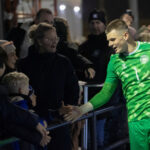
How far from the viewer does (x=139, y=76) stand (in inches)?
158

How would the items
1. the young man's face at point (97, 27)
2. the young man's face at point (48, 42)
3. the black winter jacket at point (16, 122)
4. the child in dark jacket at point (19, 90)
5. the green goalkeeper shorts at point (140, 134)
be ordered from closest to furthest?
the black winter jacket at point (16, 122)
the child in dark jacket at point (19, 90)
the green goalkeeper shorts at point (140, 134)
the young man's face at point (48, 42)
the young man's face at point (97, 27)

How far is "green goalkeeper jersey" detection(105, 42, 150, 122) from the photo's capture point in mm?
3994

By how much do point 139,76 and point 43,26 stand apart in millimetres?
1042

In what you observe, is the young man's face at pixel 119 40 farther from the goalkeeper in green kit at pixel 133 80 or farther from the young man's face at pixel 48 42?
the young man's face at pixel 48 42

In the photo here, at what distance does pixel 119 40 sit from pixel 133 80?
1.31 ft

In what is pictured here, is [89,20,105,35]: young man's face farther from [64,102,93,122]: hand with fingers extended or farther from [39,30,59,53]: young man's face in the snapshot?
[64,102,93,122]: hand with fingers extended

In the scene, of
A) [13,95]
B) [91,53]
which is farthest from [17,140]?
[91,53]

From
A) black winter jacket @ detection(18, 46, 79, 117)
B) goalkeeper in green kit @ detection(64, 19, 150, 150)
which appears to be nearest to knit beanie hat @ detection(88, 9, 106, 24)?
goalkeeper in green kit @ detection(64, 19, 150, 150)

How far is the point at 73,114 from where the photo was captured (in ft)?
12.9

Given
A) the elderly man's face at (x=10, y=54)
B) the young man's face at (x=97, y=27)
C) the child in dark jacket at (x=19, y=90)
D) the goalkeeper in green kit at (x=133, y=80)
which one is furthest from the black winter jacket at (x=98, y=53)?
the child in dark jacket at (x=19, y=90)

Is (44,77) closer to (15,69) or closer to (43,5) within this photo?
(15,69)

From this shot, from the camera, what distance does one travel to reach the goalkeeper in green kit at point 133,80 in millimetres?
3994

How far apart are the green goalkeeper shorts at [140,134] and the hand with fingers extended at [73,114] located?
50 centimetres

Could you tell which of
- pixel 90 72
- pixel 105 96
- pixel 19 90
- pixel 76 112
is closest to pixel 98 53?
pixel 90 72
